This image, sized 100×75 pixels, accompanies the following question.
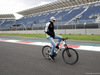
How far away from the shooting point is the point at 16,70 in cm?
333

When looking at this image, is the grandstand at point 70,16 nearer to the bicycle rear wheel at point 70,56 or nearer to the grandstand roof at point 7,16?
the grandstand roof at point 7,16

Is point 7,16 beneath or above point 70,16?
above

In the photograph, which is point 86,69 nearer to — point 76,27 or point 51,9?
point 76,27

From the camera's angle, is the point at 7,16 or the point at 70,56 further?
the point at 7,16

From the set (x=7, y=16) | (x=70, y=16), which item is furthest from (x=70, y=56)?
(x=7, y=16)

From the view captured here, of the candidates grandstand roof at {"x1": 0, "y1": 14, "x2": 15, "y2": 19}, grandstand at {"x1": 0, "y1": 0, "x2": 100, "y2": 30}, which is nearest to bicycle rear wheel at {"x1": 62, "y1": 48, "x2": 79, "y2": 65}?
grandstand at {"x1": 0, "y1": 0, "x2": 100, "y2": 30}

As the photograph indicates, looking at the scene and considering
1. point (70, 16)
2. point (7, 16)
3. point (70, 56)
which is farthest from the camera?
point (7, 16)

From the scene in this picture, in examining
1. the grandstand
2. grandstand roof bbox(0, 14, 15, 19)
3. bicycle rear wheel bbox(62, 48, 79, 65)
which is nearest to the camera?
bicycle rear wheel bbox(62, 48, 79, 65)

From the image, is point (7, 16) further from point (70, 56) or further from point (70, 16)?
point (70, 56)

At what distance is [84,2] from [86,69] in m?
33.0

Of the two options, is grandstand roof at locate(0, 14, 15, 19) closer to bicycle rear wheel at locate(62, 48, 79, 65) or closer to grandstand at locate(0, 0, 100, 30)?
grandstand at locate(0, 0, 100, 30)

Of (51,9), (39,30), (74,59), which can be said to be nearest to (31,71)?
(74,59)

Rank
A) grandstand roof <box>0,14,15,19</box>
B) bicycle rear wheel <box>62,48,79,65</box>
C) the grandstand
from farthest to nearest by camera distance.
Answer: grandstand roof <box>0,14,15,19</box> < the grandstand < bicycle rear wheel <box>62,48,79,65</box>

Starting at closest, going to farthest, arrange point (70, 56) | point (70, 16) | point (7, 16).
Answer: point (70, 56) < point (70, 16) < point (7, 16)
